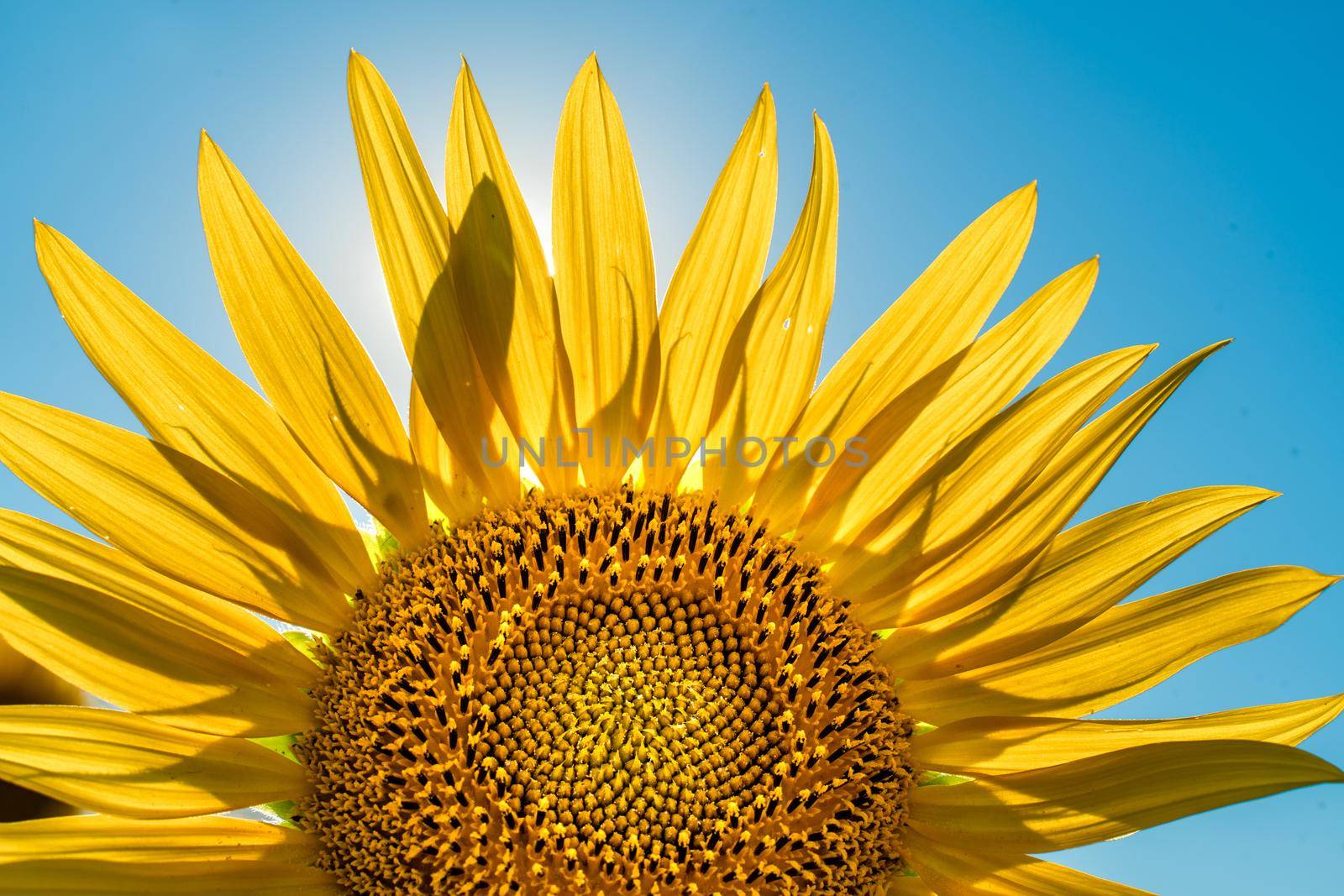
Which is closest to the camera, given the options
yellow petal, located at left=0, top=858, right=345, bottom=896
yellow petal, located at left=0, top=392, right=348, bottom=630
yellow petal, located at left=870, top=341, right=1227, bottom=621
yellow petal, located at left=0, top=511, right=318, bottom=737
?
yellow petal, located at left=0, top=858, right=345, bottom=896

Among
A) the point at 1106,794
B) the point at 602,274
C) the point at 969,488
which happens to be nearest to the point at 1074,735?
the point at 1106,794

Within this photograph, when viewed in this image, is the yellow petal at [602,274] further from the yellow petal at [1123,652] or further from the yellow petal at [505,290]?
the yellow petal at [1123,652]

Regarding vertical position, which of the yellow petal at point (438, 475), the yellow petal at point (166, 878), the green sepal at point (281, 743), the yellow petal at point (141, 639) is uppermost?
the yellow petal at point (438, 475)

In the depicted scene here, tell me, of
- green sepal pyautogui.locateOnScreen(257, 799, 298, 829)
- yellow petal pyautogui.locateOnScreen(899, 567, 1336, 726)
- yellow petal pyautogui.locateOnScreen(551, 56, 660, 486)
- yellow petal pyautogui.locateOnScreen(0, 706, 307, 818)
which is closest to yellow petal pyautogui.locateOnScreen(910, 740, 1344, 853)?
yellow petal pyautogui.locateOnScreen(899, 567, 1336, 726)

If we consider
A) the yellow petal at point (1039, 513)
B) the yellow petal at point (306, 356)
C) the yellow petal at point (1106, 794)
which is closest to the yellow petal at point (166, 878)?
the yellow petal at point (306, 356)

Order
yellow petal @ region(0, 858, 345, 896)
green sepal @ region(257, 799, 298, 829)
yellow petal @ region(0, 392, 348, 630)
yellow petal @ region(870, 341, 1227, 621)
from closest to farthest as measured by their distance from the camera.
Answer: yellow petal @ region(0, 858, 345, 896) → yellow petal @ region(0, 392, 348, 630) → green sepal @ region(257, 799, 298, 829) → yellow petal @ region(870, 341, 1227, 621)

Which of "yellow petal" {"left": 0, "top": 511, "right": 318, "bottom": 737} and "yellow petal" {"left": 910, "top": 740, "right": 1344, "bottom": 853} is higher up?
"yellow petal" {"left": 910, "top": 740, "right": 1344, "bottom": 853}

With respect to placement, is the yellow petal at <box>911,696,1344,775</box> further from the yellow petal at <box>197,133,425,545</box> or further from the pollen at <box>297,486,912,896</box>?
the yellow petal at <box>197,133,425,545</box>

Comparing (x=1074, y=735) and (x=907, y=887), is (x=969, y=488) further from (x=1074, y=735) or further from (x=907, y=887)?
(x=907, y=887)
